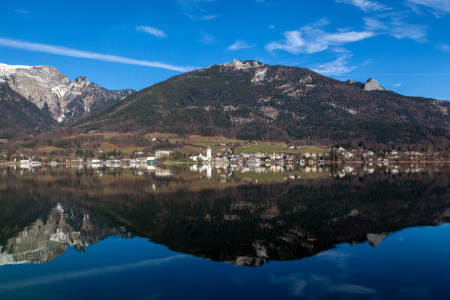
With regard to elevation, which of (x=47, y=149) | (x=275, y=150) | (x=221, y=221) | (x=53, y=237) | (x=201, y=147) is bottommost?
(x=53, y=237)

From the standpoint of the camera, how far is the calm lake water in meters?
11.9

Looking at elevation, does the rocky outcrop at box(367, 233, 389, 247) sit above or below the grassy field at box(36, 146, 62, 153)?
below

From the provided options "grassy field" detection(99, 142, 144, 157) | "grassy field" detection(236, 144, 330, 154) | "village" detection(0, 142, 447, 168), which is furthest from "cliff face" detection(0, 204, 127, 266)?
"grassy field" detection(99, 142, 144, 157)

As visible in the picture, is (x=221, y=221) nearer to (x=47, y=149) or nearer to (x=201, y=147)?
(x=201, y=147)

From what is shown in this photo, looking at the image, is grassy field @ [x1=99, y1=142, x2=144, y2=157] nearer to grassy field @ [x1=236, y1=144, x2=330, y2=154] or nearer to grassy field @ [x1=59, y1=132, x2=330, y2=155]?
grassy field @ [x1=59, y1=132, x2=330, y2=155]

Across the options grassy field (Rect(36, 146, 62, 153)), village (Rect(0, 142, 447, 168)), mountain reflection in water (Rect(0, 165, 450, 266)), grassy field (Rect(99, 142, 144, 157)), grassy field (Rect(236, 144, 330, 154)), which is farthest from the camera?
grassy field (Rect(36, 146, 62, 153))

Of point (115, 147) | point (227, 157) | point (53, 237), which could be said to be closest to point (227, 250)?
point (53, 237)

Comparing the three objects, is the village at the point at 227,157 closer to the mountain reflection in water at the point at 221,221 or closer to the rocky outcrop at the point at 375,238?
the mountain reflection in water at the point at 221,221

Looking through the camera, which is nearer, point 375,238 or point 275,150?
point 375,238

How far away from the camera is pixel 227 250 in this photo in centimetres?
1563

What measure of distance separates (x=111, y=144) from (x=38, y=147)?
40.1 m

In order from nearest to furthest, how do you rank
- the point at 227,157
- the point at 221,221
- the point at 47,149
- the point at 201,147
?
the point at 221,221
the point at 227,157
the point at 201,147
the point at 47,149

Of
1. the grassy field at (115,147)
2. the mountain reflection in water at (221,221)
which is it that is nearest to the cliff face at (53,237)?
the mountain reflection in water at (221,221)

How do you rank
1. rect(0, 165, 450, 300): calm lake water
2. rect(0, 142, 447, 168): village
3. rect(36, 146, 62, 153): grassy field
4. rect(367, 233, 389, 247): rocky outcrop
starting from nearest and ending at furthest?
1. rect(0, 165, 450, 300): calm lake water
2. rect(367, 233, 389, 247): rocky outcrop
3. rect(0, 142, 447, 168): village
4. rect(36, 146, 62, 153): grassy field
